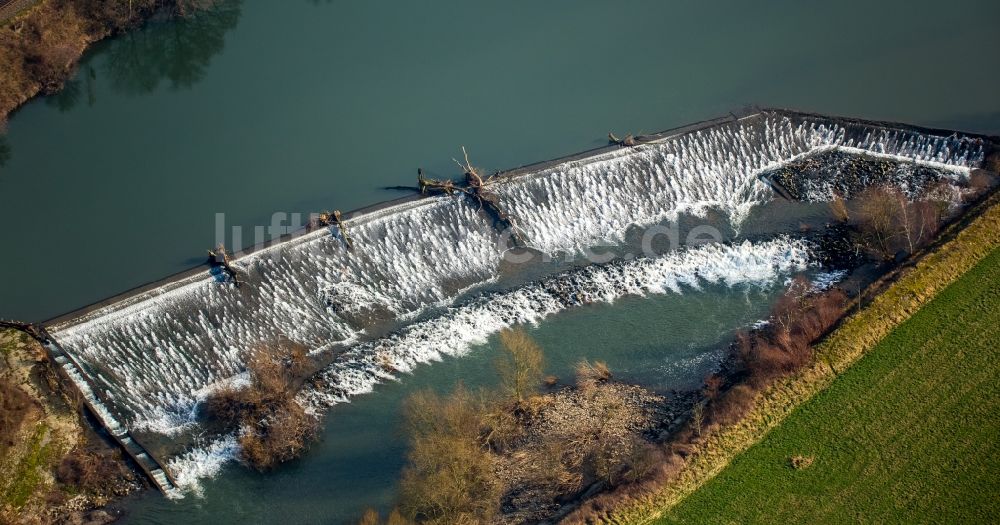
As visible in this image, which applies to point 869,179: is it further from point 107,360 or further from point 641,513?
point 107,360

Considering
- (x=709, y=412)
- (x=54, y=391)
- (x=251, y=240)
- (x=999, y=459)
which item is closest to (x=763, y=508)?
(x=709, y=412)

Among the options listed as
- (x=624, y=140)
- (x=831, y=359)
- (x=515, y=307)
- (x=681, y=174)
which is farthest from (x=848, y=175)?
(x=515, y=307)

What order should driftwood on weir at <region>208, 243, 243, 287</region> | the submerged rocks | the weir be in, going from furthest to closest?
the submerged rocks < driftwood on weir at <region>208, 243, 243, 287</region> < the weir

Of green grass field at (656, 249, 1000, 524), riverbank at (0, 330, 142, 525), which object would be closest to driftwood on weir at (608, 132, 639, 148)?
green grass field at (656, 249, 1000, 524)

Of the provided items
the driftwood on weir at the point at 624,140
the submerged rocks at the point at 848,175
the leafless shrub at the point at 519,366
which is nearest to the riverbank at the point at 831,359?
the submerged rocks at the point at 848,175

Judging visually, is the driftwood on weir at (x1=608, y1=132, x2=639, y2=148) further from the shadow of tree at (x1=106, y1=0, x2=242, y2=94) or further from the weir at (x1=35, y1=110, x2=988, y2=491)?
the shadow of tree at (x1=106, y1=0, x2=242, y2=94)

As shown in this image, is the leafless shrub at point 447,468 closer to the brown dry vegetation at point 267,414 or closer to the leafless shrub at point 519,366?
the leafless shrub at point 519,366
